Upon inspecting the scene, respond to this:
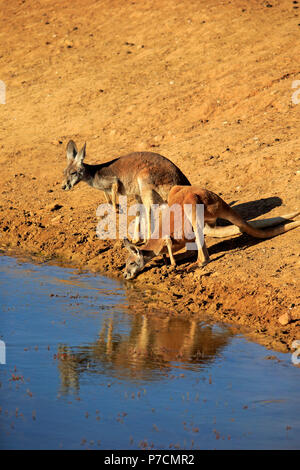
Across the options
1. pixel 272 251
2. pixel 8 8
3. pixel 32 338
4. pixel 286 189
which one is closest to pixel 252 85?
pixel 286 189

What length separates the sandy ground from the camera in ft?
33.9

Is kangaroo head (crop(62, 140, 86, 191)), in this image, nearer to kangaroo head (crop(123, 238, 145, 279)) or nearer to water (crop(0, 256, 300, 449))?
kangaroo head (crop(123, 238, 145, 279))

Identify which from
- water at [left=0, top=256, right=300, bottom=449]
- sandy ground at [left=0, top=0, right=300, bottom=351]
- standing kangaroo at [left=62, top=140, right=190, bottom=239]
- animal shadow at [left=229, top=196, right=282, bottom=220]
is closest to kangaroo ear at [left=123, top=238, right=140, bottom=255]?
sandy ground at [left=0, top=0, right=300, bottom=351]

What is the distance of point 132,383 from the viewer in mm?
6992

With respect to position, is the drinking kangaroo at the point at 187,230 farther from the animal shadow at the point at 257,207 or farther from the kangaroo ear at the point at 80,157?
the kangaroo ear at the point at 80,157

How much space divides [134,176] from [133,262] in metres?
1.59

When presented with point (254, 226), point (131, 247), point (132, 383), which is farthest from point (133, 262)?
point (132, 383)

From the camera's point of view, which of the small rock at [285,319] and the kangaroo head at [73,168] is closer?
the small rock at [285,319]

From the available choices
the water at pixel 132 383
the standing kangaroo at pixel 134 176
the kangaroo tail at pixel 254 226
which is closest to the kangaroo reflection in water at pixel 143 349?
the water at pixel 132 383

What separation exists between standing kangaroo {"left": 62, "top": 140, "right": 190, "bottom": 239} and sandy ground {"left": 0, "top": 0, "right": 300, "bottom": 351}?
95 cm

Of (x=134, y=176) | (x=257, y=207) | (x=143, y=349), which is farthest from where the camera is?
(x=257, y=207)

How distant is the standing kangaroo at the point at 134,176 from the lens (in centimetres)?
1152

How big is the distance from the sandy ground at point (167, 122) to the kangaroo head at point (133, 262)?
8.1 inches

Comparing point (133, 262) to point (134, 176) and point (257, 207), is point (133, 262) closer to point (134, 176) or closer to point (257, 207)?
point (134, 176)
